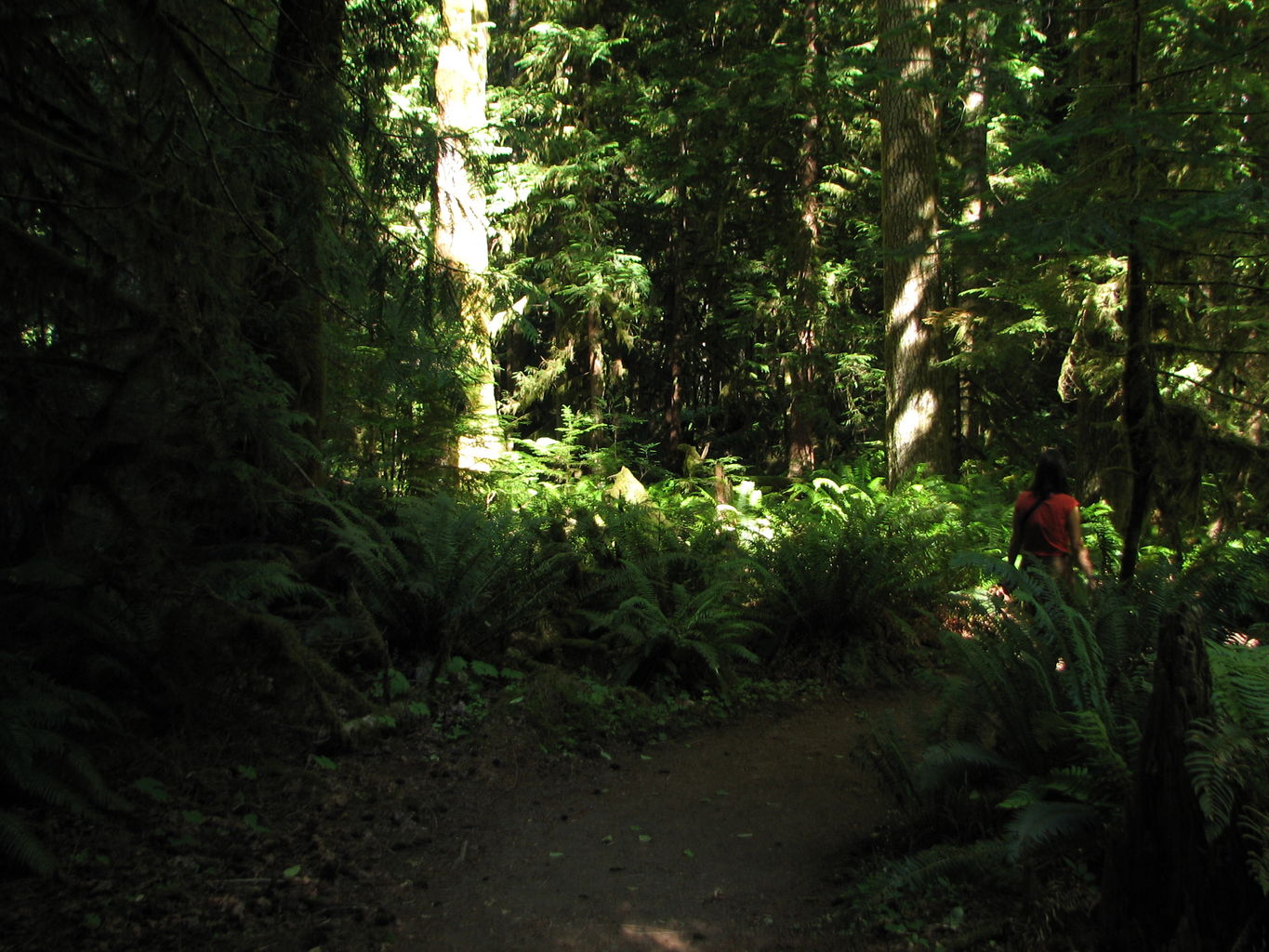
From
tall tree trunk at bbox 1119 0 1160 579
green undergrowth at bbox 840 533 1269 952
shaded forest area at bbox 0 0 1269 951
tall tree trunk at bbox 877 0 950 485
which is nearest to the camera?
green undergrowth at bbox 840 533 1269 952

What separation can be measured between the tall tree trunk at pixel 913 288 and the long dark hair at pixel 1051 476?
207 inches

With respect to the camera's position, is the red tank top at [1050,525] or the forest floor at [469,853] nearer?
the forest floor at [469,853]

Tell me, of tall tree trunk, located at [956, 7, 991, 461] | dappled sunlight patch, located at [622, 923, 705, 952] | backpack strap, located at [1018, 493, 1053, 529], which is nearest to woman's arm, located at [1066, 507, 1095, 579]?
backpack strap, located at [1018, 493, 1053, 529]

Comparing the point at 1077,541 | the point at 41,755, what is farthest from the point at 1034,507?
the point at 41,755

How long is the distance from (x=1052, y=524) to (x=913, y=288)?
20.9 feet

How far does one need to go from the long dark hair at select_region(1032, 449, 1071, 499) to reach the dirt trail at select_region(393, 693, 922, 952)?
104 inches

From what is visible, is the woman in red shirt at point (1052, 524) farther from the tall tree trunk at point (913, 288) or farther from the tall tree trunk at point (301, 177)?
the tall tree trunk at point (301, 177)

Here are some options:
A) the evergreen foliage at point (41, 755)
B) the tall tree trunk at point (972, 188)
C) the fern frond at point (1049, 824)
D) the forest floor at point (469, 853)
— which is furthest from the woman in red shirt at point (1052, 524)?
the evergreen foliage at point (41, 755)

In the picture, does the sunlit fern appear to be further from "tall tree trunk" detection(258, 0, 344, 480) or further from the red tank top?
"tall tree trunk" detection(258, 0, 344, 480)

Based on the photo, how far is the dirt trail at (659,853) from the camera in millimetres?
3615

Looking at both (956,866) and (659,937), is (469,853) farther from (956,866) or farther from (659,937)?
(956,866)

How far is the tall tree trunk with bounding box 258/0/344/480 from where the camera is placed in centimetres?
532

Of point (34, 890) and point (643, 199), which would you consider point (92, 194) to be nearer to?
point (34, 890)

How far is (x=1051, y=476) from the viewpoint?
6.83 m
